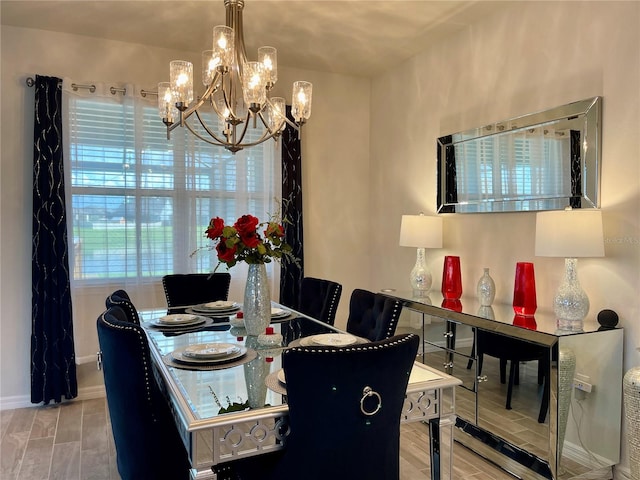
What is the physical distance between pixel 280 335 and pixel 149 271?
1906 mm

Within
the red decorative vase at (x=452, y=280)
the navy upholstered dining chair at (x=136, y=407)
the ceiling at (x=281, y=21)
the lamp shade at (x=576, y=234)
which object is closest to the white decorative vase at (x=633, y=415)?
the lamp shade at (x=576, y=234)

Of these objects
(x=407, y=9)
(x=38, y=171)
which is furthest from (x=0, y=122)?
(x=407, y=9)

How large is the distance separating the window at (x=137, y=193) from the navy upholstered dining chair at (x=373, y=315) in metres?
1.74

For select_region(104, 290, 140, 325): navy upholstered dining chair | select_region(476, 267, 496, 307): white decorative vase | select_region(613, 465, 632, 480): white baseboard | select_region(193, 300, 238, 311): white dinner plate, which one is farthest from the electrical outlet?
select_region(104, 290, 140, 325): navy upholstered dining chair

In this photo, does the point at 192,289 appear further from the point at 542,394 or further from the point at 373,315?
the point at 542,394

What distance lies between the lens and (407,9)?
3123mm

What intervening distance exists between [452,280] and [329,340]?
1.40 metres

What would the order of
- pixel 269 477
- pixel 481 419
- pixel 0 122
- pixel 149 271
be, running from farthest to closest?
pixel 149 271, pixel 0 122, pixel 481 419, pixel 269 477

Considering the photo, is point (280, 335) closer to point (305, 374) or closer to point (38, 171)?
point (305, 374)

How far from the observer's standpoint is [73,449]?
284 cm

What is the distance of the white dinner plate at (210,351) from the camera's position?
1902mm

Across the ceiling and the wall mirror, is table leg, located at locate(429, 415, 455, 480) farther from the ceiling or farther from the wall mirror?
the ceiling

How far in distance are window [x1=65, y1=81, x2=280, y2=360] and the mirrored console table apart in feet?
7.35

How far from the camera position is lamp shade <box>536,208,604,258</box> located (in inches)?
90.7
